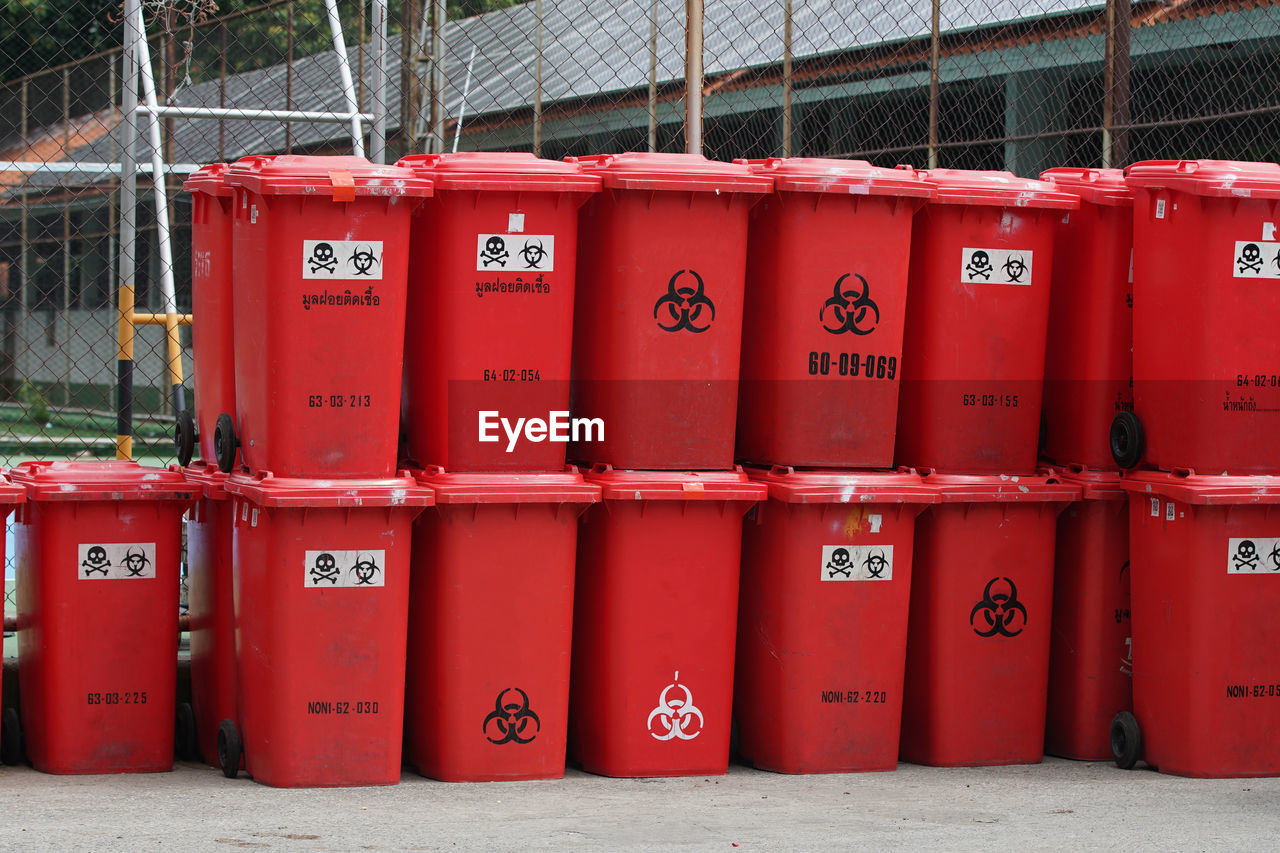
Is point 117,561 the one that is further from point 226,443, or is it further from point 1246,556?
point 1246,556

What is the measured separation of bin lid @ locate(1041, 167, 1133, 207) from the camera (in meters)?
5.59

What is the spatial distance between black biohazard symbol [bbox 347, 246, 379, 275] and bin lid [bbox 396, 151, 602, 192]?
0.31m

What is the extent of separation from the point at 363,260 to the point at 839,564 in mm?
1935

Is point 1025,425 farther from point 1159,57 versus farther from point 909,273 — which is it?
point 1159,57

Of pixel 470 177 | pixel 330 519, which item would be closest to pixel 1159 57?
pixel 470 177

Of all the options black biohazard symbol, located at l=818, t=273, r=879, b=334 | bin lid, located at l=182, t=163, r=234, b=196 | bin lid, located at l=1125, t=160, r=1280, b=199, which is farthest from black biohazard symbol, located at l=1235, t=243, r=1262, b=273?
bin lid, located at l=182, t=163, r=234, b=196

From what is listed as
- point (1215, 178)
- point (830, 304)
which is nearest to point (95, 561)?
point (830, 304)

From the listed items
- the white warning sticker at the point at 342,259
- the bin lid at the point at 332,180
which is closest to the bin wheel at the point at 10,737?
the white warning sticker at the point at 342,259

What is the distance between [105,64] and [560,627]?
1754cm

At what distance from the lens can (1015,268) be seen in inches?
220

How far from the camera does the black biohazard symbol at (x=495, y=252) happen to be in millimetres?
5098

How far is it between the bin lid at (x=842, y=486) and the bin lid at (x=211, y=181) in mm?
2137

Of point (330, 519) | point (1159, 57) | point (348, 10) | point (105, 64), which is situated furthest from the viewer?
point (348, 10)

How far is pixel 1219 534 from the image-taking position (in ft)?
17.5
